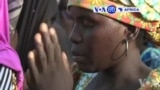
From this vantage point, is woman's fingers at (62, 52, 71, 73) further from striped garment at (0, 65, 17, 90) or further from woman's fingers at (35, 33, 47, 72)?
striped garment at (0, 65, 17, 90)

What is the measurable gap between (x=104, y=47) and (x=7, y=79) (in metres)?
0.55

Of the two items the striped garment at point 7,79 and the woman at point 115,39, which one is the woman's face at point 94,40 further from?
the striped garment at point 7,79

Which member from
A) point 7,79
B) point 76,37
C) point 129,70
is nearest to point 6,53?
point 7,79

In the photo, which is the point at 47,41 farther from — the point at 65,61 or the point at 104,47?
the point at 104,47

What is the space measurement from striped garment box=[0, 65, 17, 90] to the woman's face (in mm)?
397

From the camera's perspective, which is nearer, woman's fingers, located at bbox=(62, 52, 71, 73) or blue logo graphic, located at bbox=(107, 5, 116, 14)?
woman's fingers, located at bbox=(62, 52, 71, 73)

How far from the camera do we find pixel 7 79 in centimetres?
243

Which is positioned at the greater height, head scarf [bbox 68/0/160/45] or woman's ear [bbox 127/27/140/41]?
head scarf [bbox 68/0/160/45]

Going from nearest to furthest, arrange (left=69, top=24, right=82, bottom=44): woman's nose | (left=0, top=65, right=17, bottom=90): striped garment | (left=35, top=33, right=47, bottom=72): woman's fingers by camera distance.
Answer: (left=35, top=33, right=47, bottom=72): woman's fingers, (left=0, top=65, right=17, bottom=90): striped garment, (left=69, top=24, right=82, bottom=44): woman's nose

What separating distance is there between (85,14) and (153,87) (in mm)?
480

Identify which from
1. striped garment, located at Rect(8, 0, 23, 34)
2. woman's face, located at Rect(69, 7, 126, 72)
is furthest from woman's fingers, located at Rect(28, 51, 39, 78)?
striped garment, located at Rect(8, 0, 23, 34)

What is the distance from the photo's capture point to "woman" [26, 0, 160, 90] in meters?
2.73

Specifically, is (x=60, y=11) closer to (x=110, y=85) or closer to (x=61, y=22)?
(x=61, y=22)

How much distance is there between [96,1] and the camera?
9.13 ft
